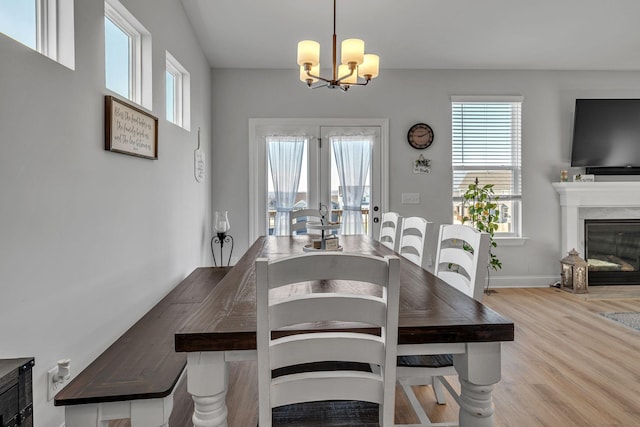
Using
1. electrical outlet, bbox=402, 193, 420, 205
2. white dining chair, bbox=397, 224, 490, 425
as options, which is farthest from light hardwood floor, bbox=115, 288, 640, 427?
electrical outlet, bbox=402, 193, 420, 205

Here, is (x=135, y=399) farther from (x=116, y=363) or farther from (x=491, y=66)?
(x=491, y=66)

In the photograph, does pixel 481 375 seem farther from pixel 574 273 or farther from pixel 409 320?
pixel 574 273

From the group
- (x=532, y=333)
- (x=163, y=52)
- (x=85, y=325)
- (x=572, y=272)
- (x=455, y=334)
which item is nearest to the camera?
(x=455, y=334)

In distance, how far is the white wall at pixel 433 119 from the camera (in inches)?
186

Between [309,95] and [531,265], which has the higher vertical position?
[309,95]

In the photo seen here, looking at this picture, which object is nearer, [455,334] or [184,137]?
[455,334]

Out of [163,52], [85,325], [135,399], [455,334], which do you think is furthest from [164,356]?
[163,52]

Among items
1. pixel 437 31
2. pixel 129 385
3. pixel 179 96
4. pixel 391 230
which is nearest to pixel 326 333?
pixel 129 385

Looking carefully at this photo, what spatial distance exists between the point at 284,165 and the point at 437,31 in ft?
7.21

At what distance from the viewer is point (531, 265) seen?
4.87m

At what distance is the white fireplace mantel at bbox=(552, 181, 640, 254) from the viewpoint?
4645mm

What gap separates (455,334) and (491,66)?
4.47m

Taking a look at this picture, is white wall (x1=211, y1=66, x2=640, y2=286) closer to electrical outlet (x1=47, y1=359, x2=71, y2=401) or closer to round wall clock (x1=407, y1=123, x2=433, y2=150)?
round wall clock (x1=407, y1=123, x2=433, y2=150)

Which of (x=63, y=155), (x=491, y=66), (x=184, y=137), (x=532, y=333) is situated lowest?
(x=532, y=333)
